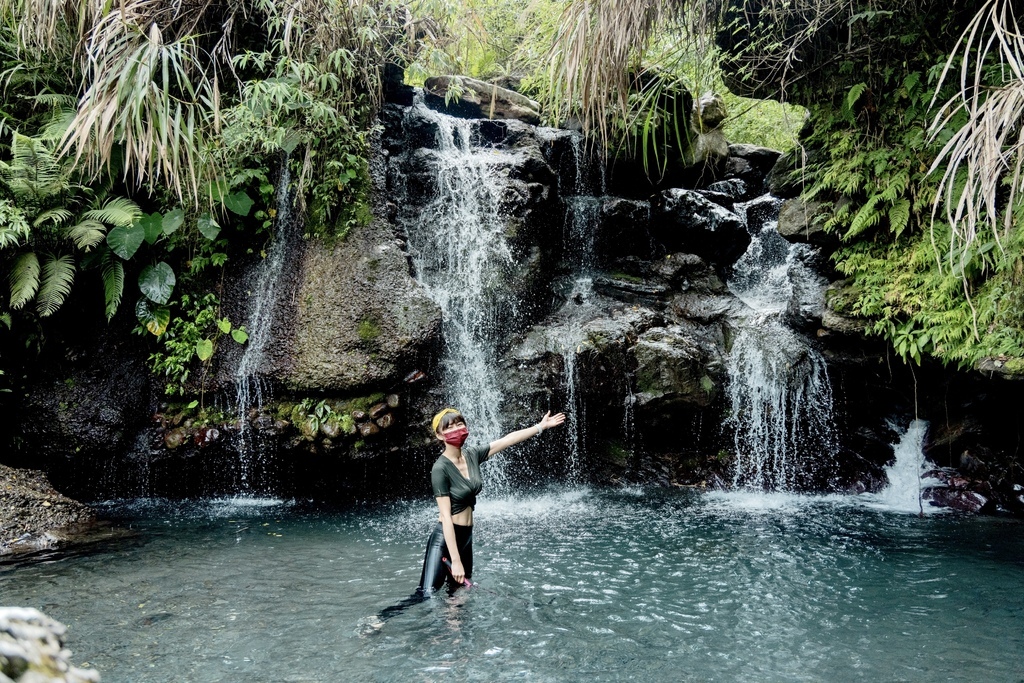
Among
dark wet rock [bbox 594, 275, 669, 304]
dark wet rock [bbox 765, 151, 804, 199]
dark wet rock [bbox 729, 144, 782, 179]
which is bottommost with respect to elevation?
dark wet rock [bbox 594, 275, 669, 304]

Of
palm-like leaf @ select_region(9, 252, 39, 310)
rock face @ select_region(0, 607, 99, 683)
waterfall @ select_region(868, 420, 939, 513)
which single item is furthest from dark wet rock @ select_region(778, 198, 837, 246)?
palm-like leaf @ select_region(9, 252, 39, 310)

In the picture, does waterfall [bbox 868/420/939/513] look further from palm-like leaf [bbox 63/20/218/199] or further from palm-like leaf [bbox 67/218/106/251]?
palm-like leaf [bbox 67/218/106/251]

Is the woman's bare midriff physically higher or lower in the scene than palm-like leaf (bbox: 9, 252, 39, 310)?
lower

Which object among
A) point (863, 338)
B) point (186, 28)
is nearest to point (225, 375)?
point (186, 28)

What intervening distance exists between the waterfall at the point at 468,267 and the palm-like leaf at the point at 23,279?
13.3 ft

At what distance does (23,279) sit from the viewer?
6.82 metres

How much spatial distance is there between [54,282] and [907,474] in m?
10.1

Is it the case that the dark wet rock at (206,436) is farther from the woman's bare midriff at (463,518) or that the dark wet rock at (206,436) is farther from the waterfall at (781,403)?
the waterfall at (781,403)

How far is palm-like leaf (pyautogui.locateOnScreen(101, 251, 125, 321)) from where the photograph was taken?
23.9ft

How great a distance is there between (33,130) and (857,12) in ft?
31.9

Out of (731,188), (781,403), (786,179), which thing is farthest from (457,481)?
(731,188)

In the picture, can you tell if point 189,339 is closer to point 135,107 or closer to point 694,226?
point 135,107

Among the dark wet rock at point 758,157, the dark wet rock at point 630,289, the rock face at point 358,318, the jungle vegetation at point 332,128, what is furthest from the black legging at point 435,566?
the dark wet rock at point 758,157

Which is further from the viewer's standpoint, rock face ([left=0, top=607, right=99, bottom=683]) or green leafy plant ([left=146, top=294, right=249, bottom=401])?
green leafy plant ([left=146, top=294, right=249, bottom=401])
